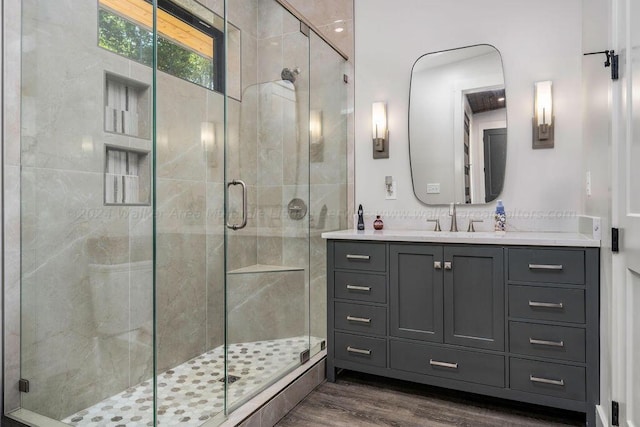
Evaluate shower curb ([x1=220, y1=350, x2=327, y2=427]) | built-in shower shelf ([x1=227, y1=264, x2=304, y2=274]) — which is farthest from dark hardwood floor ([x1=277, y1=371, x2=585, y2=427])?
built-in shower shelf ([x1=227, y1=264, x2=304, y2=274])

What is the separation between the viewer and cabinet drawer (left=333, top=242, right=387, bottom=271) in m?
2.34

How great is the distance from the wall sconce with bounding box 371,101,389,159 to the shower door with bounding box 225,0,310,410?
1.73 feet

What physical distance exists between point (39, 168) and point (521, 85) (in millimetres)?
2746

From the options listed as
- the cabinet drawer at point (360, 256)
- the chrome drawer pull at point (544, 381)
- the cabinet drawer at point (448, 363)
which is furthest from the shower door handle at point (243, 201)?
the chrome drawer pull at point (544, 381)

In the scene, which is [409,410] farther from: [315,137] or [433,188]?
[315,137]

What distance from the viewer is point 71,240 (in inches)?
70.5

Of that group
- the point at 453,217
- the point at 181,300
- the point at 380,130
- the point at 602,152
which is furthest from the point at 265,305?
the point at 602,152

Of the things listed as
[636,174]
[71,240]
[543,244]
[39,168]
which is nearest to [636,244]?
[636,174]

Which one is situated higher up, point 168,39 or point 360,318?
point 168,39

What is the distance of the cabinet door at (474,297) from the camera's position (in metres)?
2.05

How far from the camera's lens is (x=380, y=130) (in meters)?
2.87

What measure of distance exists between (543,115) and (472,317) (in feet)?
4.36

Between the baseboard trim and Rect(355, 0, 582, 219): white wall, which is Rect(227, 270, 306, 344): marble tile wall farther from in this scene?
the baseboard trim

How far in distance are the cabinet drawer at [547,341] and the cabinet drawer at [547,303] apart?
50 millimetres
